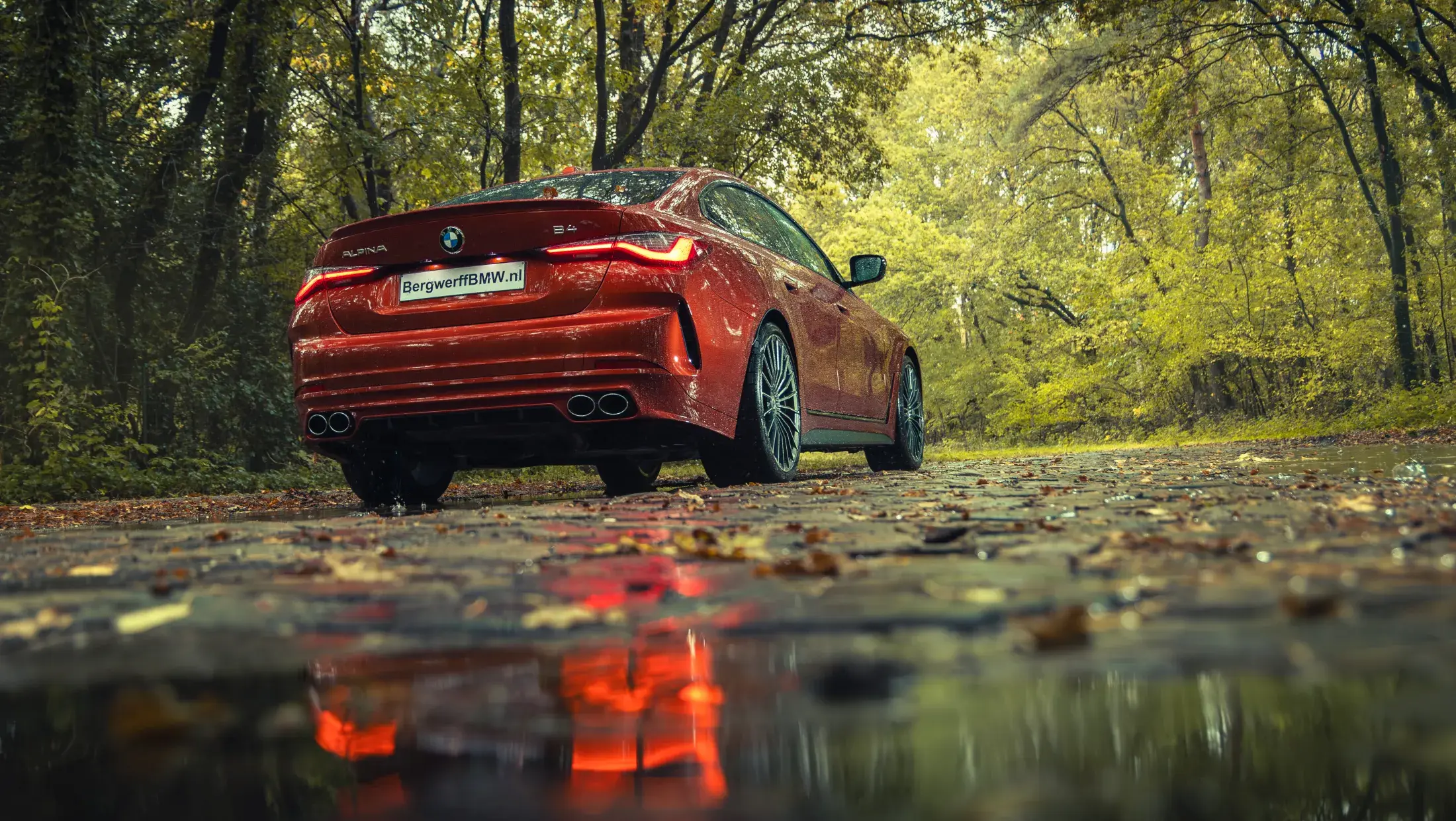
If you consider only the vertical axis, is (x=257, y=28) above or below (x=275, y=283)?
above

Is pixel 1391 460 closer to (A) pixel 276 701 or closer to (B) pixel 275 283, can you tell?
(A) pixel 276 701

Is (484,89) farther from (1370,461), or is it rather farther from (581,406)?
(1370,461)

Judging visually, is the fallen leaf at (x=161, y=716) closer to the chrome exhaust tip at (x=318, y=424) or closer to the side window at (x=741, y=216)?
the chrome exhaust tip at (x=318, y=424)

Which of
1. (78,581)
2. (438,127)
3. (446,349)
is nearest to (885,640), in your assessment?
(78,581)

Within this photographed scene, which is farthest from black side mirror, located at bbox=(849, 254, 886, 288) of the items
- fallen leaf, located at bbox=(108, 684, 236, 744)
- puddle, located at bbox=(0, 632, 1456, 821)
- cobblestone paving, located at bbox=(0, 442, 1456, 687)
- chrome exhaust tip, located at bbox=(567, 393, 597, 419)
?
fallen leaf, located at bbox=(108, 684, 236, 744)

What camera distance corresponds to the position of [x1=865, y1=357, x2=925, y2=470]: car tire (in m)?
9.20

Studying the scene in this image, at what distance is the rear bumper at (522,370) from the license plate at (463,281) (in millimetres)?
186

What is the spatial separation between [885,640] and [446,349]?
4.25 meters

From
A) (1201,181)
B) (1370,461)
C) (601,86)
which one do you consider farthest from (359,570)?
(1201,181)

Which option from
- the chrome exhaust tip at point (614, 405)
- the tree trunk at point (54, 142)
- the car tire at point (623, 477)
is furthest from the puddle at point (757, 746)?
the tree trunk at point (54, 142)

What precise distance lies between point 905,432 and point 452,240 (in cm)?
476

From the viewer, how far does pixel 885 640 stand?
1405 mm

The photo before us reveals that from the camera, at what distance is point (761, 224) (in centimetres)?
704

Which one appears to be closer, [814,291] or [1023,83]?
[814,291]
